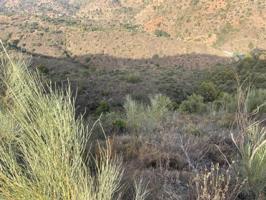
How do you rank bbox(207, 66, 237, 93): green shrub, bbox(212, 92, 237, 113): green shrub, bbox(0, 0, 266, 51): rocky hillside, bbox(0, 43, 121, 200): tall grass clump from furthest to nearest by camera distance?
1. bbox(0, 0, 266, 51): rocky hillside
2. bbox(207, 66, 237, 93): green shrub
3. bbox(212, 92, 237, 113): green shrub
4. bbox(0, 43, 121, 200): tall grass clump

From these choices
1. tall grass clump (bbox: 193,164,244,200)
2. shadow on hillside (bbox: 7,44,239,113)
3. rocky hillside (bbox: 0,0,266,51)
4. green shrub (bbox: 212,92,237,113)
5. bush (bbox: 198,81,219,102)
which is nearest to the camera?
tall grass clump (bbox: 193,164,244,200)

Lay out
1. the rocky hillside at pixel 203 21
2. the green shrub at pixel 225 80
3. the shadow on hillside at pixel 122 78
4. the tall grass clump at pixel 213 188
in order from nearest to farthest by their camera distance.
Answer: the tall grass clump at pixel 213 188 < the green shrub at pixel 225 80 < the shadow on hillside at pixel 122 78 < the rocky hillside at pixel 203 21

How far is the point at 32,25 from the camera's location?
2618 inches

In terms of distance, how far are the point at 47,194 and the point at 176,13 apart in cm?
9062

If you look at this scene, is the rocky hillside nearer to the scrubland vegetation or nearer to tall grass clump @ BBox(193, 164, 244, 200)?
the scrubland vegetation

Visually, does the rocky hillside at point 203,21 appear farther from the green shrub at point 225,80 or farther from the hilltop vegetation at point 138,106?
the green shrub at point 225,80

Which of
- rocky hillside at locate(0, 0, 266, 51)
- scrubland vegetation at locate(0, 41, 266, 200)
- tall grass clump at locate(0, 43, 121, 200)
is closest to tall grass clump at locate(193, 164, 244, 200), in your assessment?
scrubland vegetation at locate(0, 41, 266, 200)

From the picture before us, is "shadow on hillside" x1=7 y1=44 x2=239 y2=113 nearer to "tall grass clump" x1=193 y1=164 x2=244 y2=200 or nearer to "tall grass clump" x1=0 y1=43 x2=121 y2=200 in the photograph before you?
"tall grass clump" x1=193 y1=164 x2=244 y2=200

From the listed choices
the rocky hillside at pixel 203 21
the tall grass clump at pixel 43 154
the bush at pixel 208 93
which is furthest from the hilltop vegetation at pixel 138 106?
the rocky hillside at pixel 203 21

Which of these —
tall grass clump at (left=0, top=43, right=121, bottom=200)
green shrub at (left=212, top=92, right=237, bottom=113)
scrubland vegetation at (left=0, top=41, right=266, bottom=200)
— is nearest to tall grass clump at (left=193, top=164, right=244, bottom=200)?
scrubland vegetation at (left=0, top=41, right=266, bottom=200)

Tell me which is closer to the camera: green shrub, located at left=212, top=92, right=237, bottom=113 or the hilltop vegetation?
the hilltop vegetation

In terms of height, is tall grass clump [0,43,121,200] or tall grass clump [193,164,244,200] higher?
tall grass clump [0,43,121,200]

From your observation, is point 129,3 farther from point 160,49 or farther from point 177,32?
point 160,49

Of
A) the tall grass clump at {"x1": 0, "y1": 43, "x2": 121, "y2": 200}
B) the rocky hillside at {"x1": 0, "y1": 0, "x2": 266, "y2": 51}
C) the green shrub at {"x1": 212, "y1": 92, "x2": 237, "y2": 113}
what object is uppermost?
the tall grass clump at {"x1": 0, "y1": 43, "x2": 121, "y2": 200}
